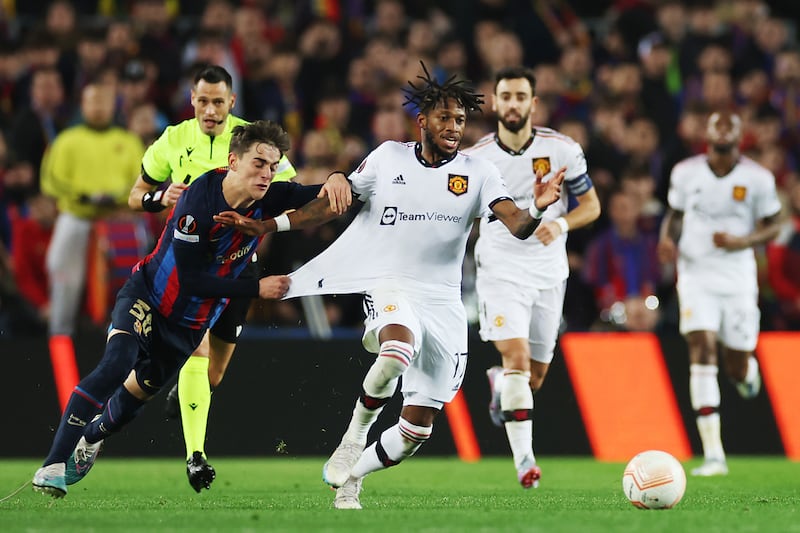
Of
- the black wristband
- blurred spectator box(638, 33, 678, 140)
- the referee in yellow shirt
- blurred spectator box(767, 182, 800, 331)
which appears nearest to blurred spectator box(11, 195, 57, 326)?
the referee in yellow shirt

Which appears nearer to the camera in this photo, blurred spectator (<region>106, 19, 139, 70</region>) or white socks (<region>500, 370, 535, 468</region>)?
white socks (<region>500, 370, 535, 468</region>)

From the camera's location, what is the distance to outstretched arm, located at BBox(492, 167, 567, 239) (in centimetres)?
822

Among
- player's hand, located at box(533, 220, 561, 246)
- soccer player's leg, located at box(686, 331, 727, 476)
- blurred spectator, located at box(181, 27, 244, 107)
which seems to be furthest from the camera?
blurred spectator, located at box(181, 27, 244, 107)

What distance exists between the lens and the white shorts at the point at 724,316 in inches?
484

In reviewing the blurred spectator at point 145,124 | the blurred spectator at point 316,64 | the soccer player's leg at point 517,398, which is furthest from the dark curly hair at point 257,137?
the blurred spectator at point 316,64

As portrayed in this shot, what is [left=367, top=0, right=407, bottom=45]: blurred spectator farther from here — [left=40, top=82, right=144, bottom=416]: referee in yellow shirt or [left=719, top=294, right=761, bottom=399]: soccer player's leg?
[left=719, top=294, right=761, bottom=399]: soccer player's leg

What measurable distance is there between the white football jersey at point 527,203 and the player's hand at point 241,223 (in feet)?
8.24

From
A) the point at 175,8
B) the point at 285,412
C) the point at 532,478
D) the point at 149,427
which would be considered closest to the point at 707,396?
the point at 532,478

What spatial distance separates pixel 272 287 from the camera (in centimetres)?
809

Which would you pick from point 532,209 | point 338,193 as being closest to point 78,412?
point 338,193

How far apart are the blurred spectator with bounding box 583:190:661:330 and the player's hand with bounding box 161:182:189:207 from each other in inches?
252

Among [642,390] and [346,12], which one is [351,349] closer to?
[642,390]

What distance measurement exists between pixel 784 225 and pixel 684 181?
3.11m

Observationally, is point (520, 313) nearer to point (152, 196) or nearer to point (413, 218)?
point (413, 218)
